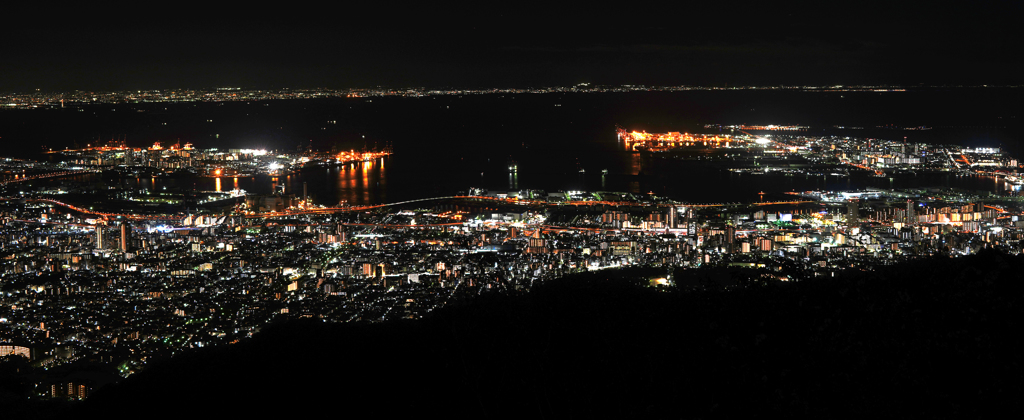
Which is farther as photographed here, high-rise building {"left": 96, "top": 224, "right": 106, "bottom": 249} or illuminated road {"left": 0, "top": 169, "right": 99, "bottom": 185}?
illuminated road {"left": 0, "top": 169, "right": 99, "bottom": 185}

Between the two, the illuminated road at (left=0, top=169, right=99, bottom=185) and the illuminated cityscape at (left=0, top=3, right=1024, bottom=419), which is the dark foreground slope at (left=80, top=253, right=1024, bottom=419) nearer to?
the illuminated cityscape at (left=0, top=3, right=1024, bottom=419)

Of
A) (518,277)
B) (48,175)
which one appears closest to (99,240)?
(518,277)

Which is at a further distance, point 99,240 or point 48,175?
point 48,175

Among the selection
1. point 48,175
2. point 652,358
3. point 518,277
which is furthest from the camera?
point 48,175

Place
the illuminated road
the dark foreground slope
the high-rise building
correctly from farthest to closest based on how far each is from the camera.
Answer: the illuminated road → the high-rise building → the dark foreground slope

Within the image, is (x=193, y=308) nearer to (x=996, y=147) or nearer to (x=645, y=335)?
(x=645, y=335)

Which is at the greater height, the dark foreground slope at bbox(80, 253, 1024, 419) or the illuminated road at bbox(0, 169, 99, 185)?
the illuminated road at bbox(0, 169, 99, 185)

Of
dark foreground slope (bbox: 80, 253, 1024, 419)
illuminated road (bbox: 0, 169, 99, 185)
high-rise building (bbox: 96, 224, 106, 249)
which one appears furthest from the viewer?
illuminated road (bbox: 0, 169, 99, 185)

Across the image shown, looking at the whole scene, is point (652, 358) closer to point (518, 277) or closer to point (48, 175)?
point (518, 277)

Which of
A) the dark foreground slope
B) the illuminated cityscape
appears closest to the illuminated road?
the illuminated cityscape

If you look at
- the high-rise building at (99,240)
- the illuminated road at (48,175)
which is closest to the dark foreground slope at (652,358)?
the high-rise building at (99,240)
